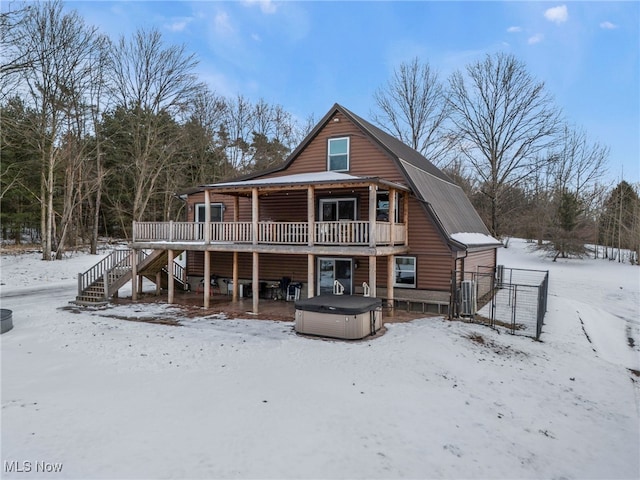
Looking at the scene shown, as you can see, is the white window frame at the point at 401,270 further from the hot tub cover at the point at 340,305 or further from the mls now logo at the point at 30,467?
the mls now logo at the point at 30,467

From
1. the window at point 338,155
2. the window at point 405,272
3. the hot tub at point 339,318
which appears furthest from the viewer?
the window at point 338,155

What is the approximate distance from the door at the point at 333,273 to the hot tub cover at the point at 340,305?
4142mm

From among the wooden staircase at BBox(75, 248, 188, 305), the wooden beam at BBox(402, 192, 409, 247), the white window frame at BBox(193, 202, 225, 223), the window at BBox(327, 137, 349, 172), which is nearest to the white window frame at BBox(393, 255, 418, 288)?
the wooden beam at BBox(402, 192, 409, 247)

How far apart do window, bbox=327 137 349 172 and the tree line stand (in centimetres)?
1748

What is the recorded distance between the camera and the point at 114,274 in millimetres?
16734

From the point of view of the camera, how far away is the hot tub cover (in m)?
10.4

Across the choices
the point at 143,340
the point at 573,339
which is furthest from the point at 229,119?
the point at 573,339

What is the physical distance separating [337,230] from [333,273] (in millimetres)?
3140

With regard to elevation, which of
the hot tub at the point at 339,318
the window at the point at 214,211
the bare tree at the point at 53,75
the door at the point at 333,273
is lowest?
the hot tub at the point at 339,318

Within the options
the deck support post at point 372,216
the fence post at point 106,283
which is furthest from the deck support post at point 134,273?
the deck support post at point 372,216

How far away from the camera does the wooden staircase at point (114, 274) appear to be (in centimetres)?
1577

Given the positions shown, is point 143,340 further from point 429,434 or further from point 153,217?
point 153,217

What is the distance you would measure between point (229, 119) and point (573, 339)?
33485mm

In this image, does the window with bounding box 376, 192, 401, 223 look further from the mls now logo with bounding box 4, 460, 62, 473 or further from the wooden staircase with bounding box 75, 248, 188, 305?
the mls now logo with bounding box 4, 460, 62, 473
